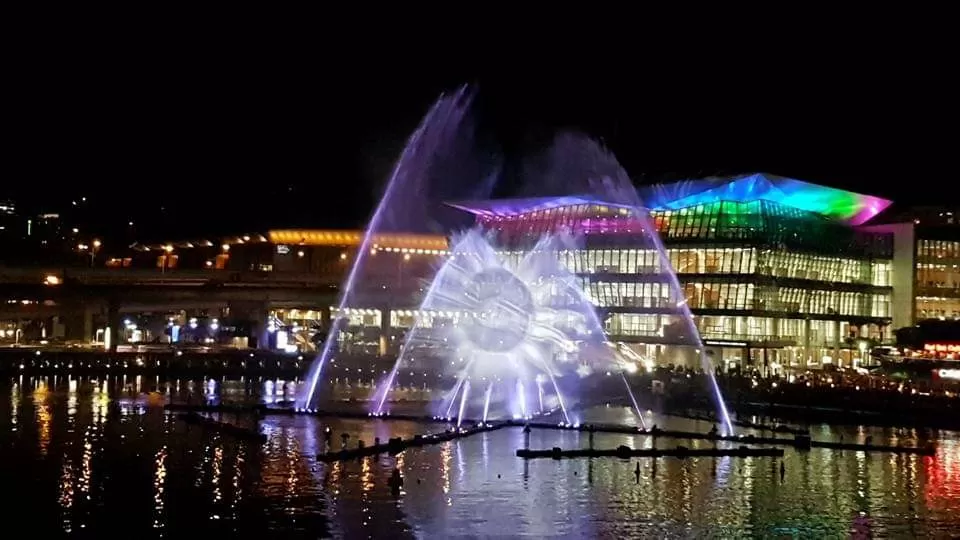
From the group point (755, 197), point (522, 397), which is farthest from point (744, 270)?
point (522, 397)

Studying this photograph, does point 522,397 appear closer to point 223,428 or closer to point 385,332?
point 223,428

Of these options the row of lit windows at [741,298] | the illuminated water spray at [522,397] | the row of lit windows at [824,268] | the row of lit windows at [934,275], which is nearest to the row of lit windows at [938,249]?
the row of lit windows at [934,275]

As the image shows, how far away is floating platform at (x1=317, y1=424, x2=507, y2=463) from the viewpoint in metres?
47.3

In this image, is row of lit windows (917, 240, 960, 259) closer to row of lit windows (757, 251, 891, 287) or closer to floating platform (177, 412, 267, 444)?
row of lit windows (757, 251, 891, 287)

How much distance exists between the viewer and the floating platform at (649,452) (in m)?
49.4

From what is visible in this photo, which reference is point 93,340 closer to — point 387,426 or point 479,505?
point 387,426

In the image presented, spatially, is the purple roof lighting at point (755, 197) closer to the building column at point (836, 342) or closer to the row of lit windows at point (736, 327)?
the row of lit windows at point (736, 327)

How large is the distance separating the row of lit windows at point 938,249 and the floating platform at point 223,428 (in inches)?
3831

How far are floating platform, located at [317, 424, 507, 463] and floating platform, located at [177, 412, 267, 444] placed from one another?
722 centimetres

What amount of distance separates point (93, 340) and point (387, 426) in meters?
96.0

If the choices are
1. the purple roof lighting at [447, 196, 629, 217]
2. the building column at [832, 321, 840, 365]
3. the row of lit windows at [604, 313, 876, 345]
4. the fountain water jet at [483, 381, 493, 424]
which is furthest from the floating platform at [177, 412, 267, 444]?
the building column at [832, 321, 840, 365]

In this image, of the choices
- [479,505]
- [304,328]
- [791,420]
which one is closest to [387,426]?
[479,505]

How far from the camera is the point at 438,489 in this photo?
135 ft

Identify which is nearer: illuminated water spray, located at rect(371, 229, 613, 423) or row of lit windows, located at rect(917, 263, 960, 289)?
illuminated water spray, located at rect(371, 229, 613, 423)
